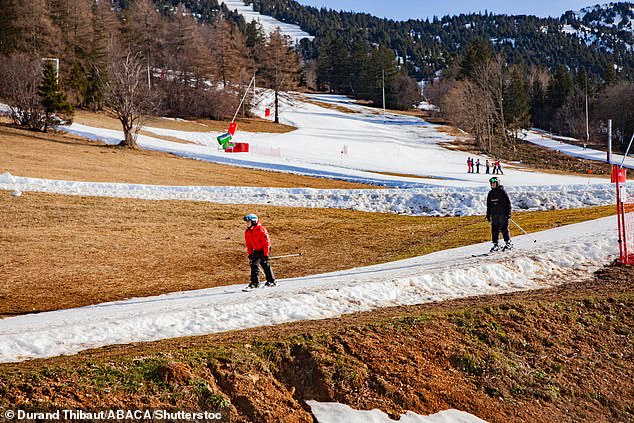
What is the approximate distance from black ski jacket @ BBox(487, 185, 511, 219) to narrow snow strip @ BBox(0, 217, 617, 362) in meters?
1.30

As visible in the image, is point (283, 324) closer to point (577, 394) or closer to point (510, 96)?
point (577, 394)

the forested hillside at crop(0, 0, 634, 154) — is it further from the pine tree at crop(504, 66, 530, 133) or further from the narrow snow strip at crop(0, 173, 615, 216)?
the narrow snow strip at crop(0, 173, 615, 216)

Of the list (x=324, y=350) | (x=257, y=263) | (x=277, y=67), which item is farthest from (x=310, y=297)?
(x=277, y=67)

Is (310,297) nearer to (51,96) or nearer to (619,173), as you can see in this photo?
(619,173)

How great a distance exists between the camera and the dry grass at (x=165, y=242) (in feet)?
57.0

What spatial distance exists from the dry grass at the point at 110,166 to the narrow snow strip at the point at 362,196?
139 inches

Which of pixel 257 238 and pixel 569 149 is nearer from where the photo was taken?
pixel 257 238

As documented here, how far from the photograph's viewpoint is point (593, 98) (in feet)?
420

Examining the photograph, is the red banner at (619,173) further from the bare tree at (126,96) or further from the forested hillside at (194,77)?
the forested hillside at (194,77)

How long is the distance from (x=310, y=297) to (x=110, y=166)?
107 feet

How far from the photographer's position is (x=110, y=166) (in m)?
42.9

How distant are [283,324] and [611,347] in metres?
6.18

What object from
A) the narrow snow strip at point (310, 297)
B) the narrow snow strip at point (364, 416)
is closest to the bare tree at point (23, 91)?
the narrow snow strip at point (310, 297)

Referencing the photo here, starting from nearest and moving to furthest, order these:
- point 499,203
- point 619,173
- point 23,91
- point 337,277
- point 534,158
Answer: point 337,277 < point 619,173 < point 499,203 < point 23,91 < point 534,158
